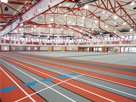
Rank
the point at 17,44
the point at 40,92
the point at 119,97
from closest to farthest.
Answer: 1. the point at 119,97
2. the point at 40,92
3. the point at 17,44

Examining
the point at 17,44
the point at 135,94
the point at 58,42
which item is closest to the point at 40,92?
the point at 135,94

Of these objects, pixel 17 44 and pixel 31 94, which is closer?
pixel 31 94

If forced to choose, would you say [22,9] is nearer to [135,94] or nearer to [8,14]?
[8,14]

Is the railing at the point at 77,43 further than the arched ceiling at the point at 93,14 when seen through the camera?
Yes

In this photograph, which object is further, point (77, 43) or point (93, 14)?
point (77, 43)

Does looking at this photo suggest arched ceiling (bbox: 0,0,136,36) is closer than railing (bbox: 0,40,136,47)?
Yes

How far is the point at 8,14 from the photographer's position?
14516mm

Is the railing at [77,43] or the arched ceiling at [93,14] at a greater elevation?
the arched ceiling at [93,14]

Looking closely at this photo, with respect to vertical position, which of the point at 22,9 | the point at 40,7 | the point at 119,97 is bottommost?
the point at 119,97

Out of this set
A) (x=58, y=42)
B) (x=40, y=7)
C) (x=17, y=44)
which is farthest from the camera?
(x=58, y=42)

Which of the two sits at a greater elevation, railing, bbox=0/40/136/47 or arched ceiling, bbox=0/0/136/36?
arched ceiling, bbox=0/0/136/36

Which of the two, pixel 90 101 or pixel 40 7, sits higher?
pixel 40 7

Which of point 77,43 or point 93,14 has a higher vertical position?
point 93,14

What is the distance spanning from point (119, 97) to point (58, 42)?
144 feet
